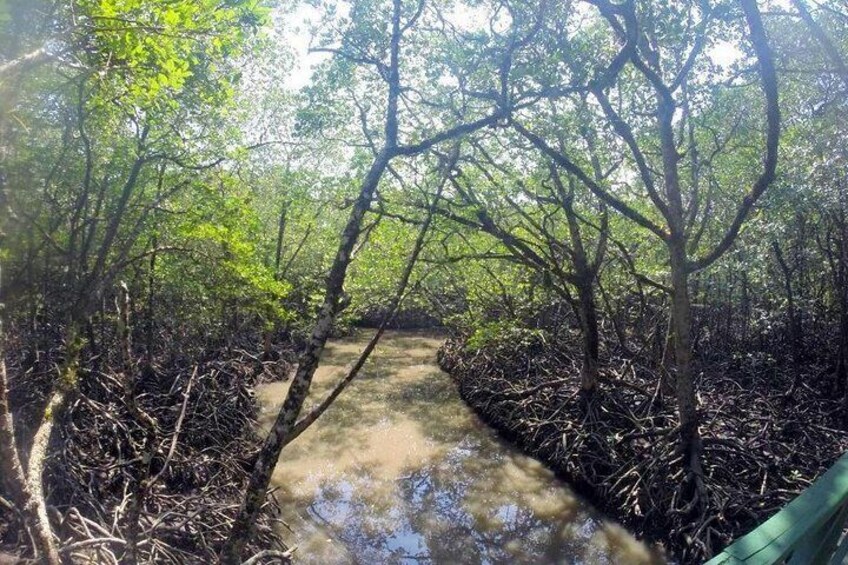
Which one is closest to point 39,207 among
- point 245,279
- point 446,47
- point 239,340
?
point 245,279

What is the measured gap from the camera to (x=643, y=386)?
961 centimetres

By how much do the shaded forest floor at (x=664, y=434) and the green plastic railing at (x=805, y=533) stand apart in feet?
17.6

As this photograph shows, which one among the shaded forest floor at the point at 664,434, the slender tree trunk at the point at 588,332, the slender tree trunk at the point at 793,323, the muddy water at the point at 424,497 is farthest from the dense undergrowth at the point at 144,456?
the slender tree trunk at the point at 793,323

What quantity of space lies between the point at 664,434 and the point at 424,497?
128 inches

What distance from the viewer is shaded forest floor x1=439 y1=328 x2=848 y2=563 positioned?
21.6 feet

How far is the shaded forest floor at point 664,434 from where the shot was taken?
660 centimetres

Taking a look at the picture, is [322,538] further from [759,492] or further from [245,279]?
[759,492]

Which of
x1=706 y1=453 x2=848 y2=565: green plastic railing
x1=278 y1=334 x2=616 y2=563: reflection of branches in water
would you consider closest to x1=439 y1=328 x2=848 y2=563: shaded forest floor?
x1=278 y1=334 x2=616 y2=563: reflection of branches in water

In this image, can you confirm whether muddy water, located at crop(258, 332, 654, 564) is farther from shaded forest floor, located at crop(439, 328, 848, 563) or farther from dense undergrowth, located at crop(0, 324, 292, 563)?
dense undergrowth, located at crop(0, 324, 292, 563)

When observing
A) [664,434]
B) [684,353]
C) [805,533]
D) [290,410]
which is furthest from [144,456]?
[664,434]

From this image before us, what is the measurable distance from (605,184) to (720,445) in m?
3.47

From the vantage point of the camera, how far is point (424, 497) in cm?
845

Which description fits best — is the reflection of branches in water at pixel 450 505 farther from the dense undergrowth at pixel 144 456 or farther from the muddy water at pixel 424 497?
the dense undergrowth at pixel 144 456

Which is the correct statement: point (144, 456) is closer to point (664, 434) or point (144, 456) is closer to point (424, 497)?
point (424, 497)
